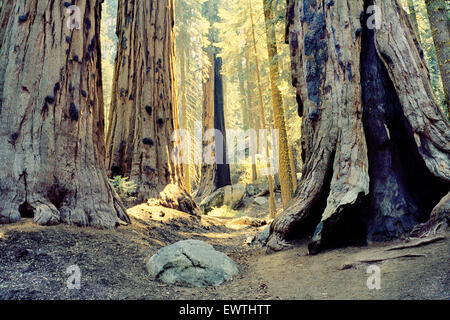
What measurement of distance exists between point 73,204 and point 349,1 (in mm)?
4938

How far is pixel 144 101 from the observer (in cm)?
719

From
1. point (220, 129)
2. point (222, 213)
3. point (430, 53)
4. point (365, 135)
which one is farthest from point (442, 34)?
point (430, 53)

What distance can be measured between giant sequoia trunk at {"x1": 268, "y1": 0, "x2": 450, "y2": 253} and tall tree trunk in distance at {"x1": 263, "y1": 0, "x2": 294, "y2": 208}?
4252 millimetres

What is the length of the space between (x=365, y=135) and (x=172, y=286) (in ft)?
10.0

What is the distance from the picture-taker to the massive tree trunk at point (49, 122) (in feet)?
11.3

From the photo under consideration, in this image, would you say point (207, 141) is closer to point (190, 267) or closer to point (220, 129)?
point (220, 129)

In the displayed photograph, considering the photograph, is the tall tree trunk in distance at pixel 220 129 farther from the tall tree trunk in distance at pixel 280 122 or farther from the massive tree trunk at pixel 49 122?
the massive tree trunk at pixel 49 122

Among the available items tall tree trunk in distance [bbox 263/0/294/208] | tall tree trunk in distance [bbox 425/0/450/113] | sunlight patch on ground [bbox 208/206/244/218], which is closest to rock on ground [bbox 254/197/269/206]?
sunlight patch on ground [bbox 208/206/244/218]

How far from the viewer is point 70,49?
4.12 meters

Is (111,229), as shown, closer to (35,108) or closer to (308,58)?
(35,108)

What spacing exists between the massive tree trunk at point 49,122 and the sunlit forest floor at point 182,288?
349 millimetres

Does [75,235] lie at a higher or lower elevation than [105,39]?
lower

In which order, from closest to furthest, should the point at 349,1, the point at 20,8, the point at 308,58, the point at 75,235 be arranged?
the point at 75,235
the point at 20,8
the point at 349,1
the point at 308,58
